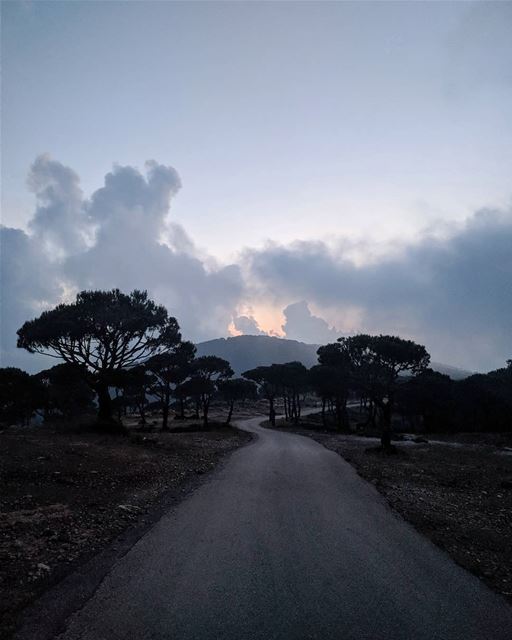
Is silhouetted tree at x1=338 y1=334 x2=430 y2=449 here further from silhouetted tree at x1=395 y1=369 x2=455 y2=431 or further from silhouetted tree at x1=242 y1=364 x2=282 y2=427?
silhouetted tree at x1=242 y1=364 x2=282 y2=427

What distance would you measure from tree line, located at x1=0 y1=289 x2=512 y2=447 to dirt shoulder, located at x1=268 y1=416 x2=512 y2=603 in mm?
5677

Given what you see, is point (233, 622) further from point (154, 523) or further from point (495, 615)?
point (154, 523)

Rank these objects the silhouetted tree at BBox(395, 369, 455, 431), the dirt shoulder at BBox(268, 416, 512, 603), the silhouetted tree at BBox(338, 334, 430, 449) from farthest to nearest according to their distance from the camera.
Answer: the silhouetted tree at BBox(395, 369, 455, 431) < the silhouetted tree at BBox(338, 334, 430, 449) < the dirt shoulder at BBox(268, 416, 512, 603)

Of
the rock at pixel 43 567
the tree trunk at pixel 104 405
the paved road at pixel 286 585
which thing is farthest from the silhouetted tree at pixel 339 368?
the rock at pixel 43 567

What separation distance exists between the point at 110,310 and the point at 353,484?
25881 mm

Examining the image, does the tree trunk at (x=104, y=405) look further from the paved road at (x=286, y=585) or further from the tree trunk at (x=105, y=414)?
the paved road at (x=286, y=585)

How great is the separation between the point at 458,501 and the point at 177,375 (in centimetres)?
4445

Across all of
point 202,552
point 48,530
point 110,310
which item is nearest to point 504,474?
point 202,552

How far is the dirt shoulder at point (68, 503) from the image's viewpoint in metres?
6.79

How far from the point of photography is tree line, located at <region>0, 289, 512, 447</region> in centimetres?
3234

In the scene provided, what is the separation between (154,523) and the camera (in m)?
9.77

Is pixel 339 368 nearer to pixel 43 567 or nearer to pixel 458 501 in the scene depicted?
pixel 458 501

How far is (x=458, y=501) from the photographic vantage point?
1341 cm

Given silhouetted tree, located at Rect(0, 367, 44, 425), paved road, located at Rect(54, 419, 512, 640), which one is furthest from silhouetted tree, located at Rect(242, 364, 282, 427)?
paved road, located at Rect(54, 419, 512, 640)
